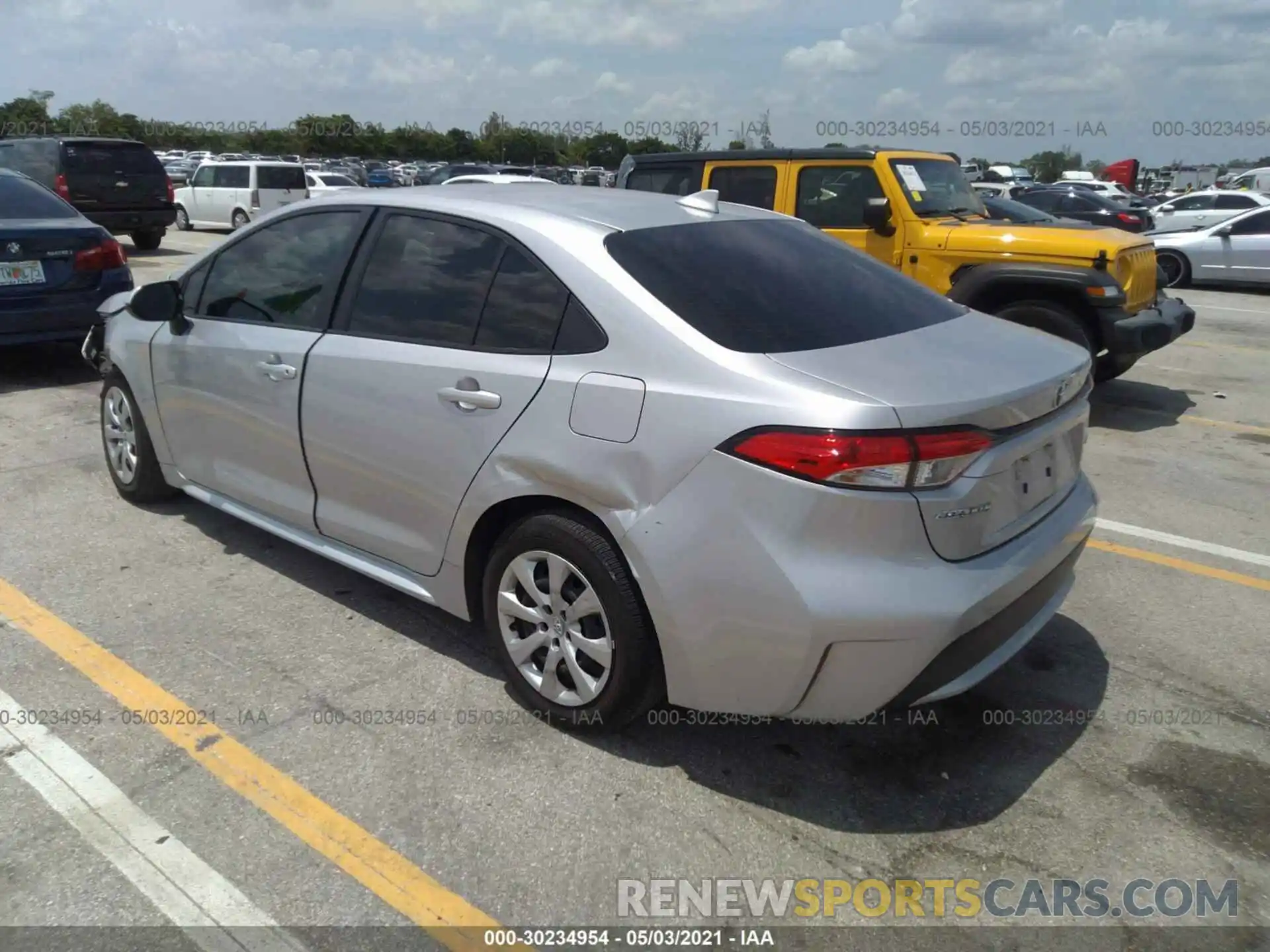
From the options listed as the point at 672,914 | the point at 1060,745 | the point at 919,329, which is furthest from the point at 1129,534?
the point at 672,914

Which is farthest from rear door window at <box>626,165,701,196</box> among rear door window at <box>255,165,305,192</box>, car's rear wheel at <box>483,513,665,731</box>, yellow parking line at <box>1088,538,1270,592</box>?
rear door window at <box>255,165,305,192</box>

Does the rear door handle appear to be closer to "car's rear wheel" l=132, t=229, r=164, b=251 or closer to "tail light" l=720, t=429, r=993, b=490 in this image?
"tail light" l=720, t=429, r=993, b=490

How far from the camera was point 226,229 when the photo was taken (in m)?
23.6

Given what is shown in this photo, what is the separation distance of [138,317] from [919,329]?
3.36 meters

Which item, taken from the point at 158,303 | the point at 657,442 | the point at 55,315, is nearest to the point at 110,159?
the point at 55,315

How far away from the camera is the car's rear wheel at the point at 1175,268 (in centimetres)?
1597

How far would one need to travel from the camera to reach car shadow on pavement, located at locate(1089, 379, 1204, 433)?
7.41m

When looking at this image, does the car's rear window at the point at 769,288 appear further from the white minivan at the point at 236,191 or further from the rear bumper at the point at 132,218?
the white minivan at the point at 236,191

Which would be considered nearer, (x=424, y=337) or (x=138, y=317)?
(x=424, y=337)

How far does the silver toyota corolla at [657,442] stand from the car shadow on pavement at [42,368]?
4747 millimetres

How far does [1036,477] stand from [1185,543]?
2.62 metres

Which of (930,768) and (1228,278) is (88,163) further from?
(1228,278)

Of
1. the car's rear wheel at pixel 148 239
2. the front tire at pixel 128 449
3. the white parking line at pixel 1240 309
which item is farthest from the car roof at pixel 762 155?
the car's rear wheel at pixel 148 239

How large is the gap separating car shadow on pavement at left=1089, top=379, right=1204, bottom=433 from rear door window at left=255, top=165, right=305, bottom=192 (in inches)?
732
